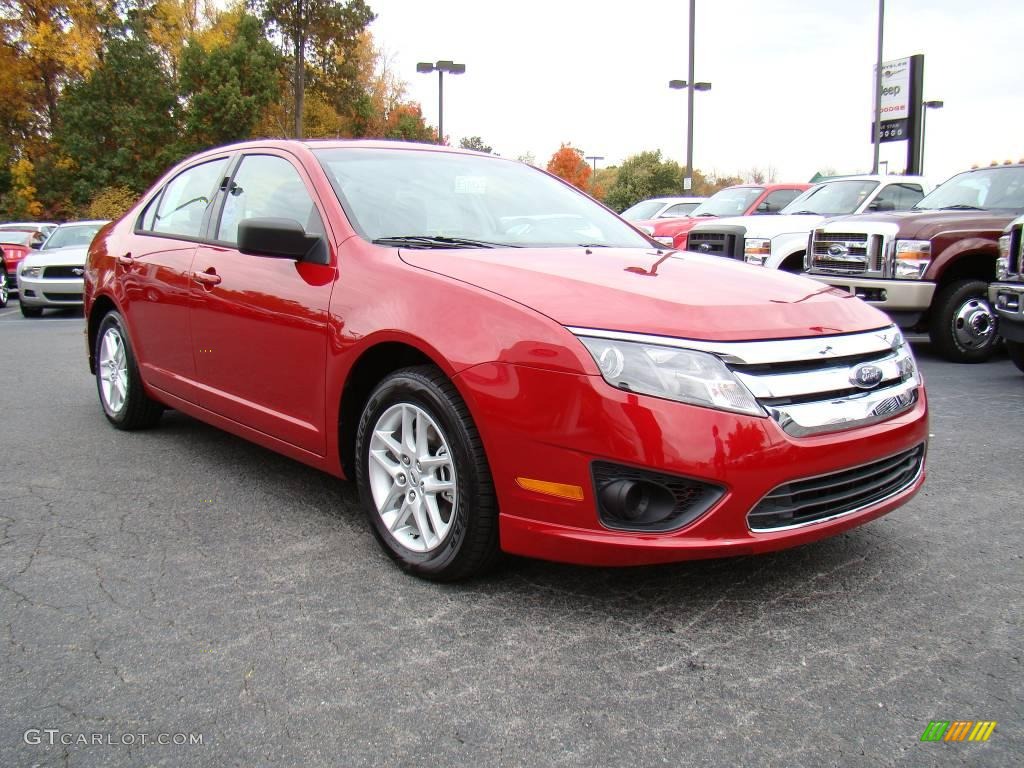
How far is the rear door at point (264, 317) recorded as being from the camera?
139 inches

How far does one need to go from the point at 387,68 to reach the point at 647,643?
179 feet

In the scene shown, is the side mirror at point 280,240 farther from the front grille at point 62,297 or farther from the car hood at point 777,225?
the front grille at point 62,297

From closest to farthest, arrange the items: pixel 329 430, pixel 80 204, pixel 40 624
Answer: pixel 40 624, pixel 329 430, pixel 80 204

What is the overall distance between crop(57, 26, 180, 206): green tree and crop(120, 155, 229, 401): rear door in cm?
3791

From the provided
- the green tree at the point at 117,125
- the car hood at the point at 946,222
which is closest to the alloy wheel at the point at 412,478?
the car hood at the point at 946,222

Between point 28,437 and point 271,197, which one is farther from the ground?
point 271,197

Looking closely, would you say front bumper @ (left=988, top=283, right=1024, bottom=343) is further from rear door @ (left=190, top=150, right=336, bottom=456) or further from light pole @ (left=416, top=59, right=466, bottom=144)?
light pole @ (left=416, top=59, right=466, bottom=144)

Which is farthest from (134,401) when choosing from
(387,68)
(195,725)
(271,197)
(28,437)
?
(387,68)

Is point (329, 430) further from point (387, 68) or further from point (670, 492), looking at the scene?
point (387, 68)

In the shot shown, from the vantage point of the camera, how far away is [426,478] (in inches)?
122

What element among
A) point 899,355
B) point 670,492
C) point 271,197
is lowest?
point 670,492

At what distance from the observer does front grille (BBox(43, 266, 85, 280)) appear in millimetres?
A: 14289

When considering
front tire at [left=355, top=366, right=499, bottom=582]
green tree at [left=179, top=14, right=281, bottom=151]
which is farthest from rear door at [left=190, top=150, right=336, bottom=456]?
green tree at [left=179, top=14, right=281, bottom=151]

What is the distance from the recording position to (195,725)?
2.25m
